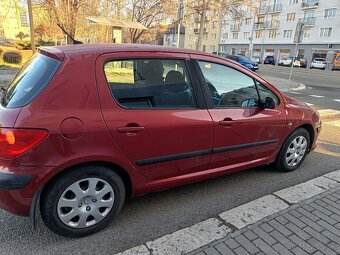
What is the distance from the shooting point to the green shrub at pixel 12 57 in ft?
56.9

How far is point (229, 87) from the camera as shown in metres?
3.30

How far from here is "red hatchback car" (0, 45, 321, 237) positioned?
217cm

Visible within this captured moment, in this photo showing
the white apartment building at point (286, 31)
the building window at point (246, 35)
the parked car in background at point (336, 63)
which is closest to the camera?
the parked car in background at point (336, 63)

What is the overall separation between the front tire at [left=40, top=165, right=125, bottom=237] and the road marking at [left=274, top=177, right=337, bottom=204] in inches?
76.8

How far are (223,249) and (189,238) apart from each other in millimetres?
310

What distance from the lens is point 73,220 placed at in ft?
8.05

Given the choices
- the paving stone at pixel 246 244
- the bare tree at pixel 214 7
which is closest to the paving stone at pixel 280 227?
the paving stone at pixel 246 244

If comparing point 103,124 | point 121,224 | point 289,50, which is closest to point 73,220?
point 121,224

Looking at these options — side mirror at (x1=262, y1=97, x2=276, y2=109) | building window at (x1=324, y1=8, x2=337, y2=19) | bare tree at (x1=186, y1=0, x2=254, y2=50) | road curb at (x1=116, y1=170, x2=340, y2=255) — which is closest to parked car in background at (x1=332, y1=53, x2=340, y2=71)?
building window at (x1=324, y1=8, x2=337, y2=19)

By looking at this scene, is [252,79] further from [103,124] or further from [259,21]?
[259,21]

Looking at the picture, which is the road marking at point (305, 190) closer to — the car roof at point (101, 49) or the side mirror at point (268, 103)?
the side mirror at point (268, 103)

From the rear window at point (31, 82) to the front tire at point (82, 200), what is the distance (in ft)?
2.27

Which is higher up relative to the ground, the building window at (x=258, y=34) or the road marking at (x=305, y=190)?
the building window at (x=258, y=34)

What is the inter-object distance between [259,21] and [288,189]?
56.8 m
